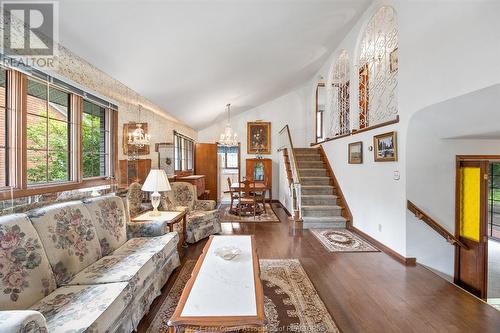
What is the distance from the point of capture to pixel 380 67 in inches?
152

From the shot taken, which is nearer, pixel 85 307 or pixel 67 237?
pixel 85 307

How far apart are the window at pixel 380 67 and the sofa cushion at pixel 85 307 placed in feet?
12.8

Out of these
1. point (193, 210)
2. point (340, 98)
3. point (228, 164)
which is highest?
point (340, 98)

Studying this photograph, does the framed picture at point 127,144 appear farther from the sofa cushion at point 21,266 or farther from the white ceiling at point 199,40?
the sofa cushion at point 21,266

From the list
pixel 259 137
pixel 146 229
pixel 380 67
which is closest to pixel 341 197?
pixel 380 67

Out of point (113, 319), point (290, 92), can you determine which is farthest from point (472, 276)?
point (290, 92)

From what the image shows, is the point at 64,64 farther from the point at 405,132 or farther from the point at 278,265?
the point at 405,132

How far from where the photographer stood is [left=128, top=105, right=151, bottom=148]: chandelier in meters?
3.50

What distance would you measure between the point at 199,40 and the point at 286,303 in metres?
3.10

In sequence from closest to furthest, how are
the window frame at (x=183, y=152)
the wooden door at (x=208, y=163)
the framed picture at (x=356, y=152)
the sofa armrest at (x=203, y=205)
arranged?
the framed picture at (x=356, y=152), the sofa armrest at (x=203, y=205), the window frame at (x=183, y=152), the wooden door at (x=208, y=163)

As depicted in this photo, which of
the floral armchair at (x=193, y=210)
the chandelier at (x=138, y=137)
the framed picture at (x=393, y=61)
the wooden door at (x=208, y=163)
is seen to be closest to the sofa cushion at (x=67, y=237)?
the chandelier at (x=138, y=137)

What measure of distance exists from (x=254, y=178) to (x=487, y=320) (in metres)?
6.07

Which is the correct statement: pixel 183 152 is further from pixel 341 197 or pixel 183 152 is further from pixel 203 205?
pixel 341 197

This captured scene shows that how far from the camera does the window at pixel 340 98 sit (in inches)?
212
